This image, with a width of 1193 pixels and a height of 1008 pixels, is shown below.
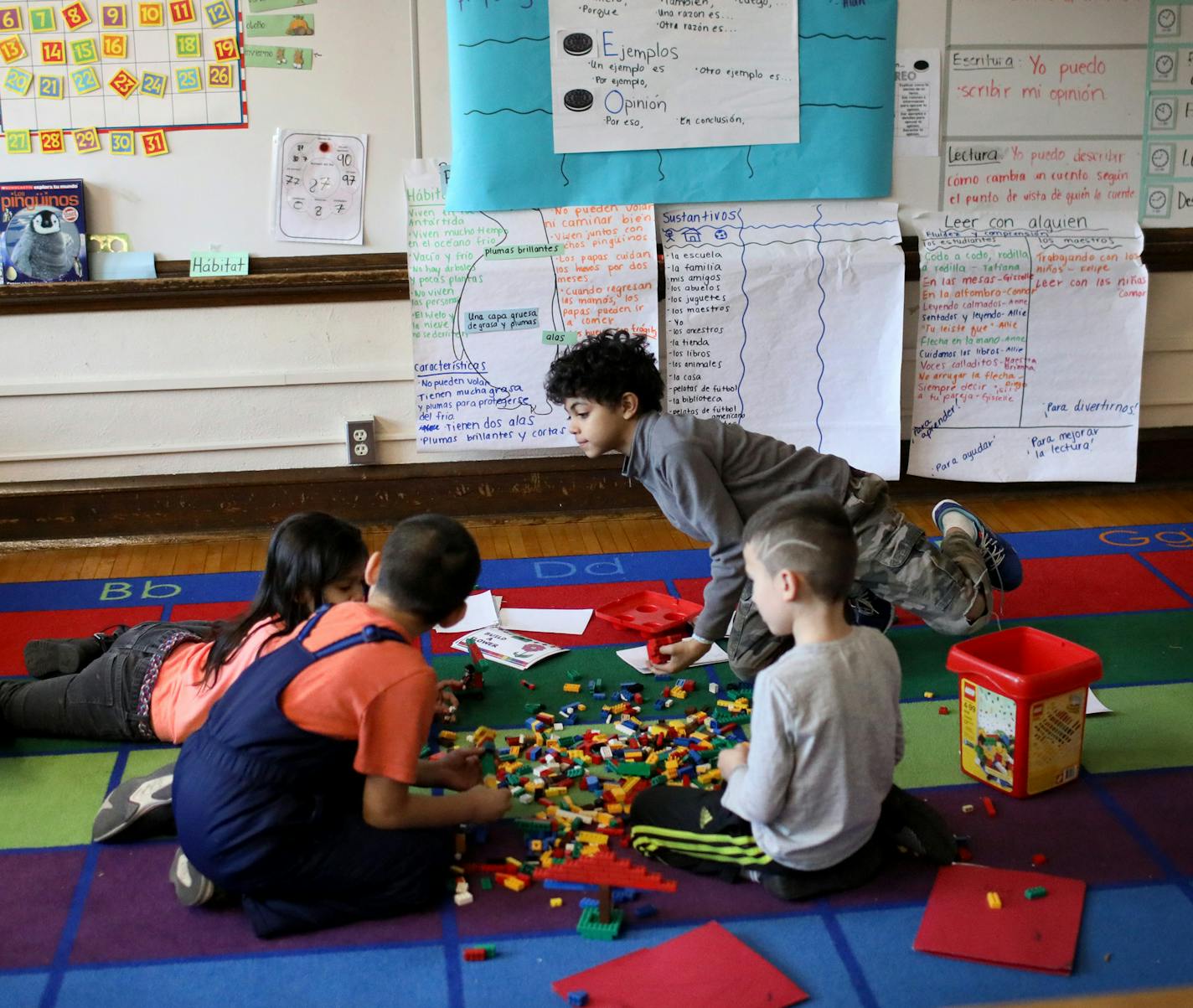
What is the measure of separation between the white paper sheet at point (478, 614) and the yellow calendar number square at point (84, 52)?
2.02 meters

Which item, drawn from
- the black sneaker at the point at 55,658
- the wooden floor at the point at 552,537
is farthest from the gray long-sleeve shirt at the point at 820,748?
the wooden floor at the point at 552,537

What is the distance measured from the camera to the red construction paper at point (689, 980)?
6.46 ft

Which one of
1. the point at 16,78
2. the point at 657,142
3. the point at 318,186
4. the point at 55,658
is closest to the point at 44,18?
the point at 16,78

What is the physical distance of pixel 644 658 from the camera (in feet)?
10.5

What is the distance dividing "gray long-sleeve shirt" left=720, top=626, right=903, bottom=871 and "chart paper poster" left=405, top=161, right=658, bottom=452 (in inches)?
88.2

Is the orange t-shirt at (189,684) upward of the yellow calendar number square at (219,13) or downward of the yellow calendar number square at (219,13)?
downward

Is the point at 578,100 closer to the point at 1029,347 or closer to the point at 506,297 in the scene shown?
the point at 506,297

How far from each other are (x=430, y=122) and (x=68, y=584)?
180 centimetres

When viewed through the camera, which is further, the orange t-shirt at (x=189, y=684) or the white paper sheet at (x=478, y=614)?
Answer: the white paper sheet at (x=478, y=614)

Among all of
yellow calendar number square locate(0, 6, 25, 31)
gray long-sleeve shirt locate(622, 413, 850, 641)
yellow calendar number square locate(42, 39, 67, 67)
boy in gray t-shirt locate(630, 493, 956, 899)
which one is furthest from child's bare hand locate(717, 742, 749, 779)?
yellow calendar number square locate(0, 6, 25, 31)

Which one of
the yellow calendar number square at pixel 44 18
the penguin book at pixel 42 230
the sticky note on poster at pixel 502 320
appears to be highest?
the yellow calendar number square at pixel 44 18

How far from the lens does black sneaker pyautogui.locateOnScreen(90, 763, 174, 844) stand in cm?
240

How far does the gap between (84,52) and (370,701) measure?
9.14ft

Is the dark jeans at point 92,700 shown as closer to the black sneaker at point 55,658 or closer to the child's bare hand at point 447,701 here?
the black sneaker at point 55,658
